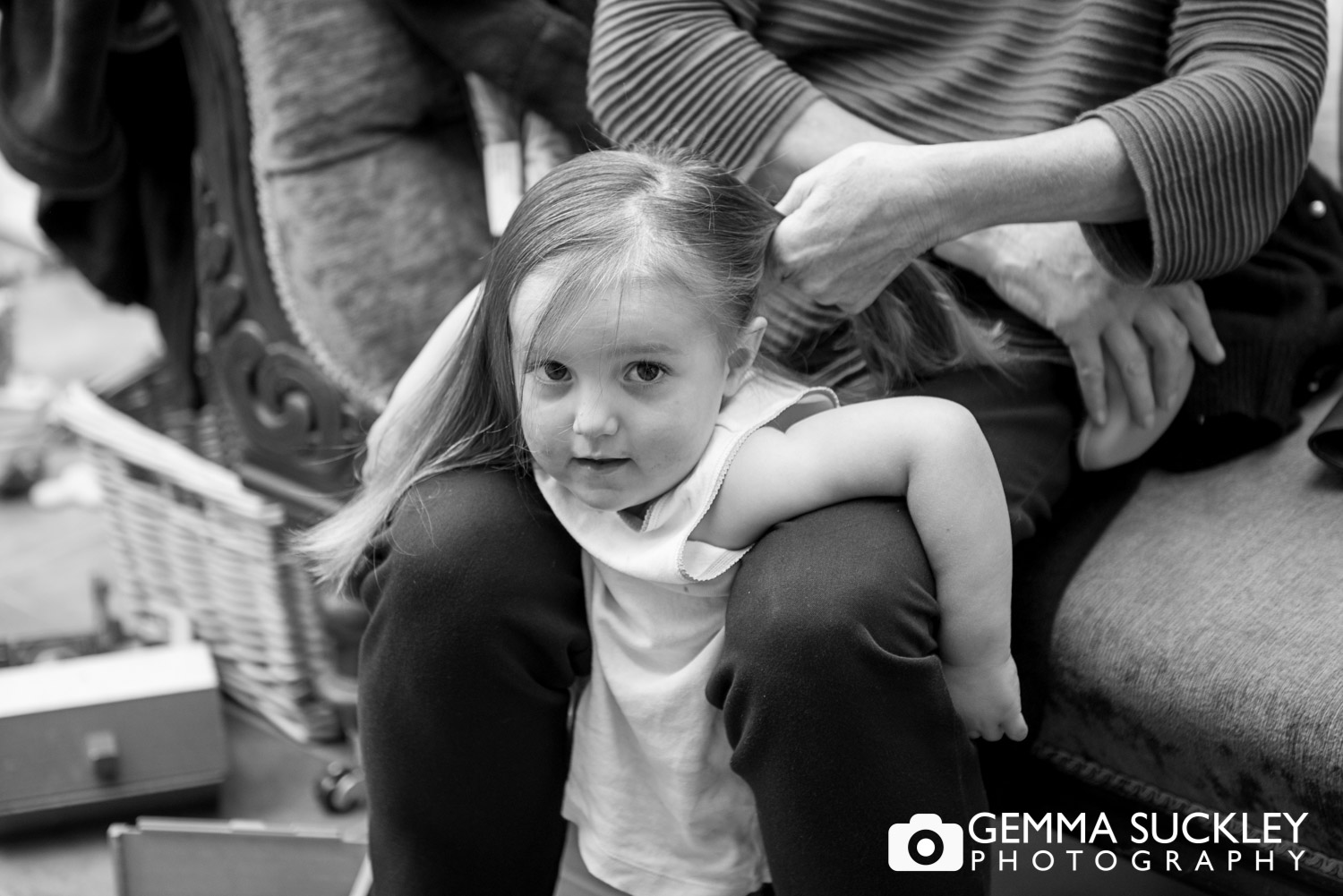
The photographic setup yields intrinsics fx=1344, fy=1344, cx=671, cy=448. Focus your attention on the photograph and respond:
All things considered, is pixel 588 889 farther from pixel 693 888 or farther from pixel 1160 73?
pixel 1160 73

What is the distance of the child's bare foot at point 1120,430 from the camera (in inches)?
43.7

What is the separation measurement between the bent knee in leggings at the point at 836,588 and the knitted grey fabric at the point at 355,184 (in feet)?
1.92

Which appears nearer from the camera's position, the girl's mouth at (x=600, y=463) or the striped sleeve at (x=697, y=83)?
the girl's mouth at (x=600, y=463)

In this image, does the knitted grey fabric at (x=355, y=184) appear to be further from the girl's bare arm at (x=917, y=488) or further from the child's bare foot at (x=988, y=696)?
the child's bare foot at (x=988, y=696)

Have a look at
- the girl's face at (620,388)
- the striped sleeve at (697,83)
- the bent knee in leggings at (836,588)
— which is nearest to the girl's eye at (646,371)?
the girl's face at (620,388)

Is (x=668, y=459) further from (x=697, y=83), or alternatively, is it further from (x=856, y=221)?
(x=697, y=83)

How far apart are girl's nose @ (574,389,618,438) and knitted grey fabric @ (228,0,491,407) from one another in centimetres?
51

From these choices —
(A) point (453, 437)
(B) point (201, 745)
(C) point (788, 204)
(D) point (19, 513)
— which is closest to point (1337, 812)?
(C) point (788, 204)

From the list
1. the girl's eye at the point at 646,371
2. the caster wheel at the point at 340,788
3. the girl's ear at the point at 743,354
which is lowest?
the caster wheel at the point at 340,788

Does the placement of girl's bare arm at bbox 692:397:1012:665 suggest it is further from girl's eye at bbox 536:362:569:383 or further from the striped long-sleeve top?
Answer: the striped long-sleeve top

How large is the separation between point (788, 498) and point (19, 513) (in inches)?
74.3

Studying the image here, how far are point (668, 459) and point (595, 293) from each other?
12cm

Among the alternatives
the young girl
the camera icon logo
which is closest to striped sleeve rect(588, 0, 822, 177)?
the young girl

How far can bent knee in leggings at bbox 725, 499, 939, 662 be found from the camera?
32.9 inches
